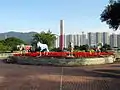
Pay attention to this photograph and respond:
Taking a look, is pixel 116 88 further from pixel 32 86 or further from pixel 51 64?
pixel 51 64

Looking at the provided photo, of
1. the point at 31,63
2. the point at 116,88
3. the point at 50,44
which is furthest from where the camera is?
the point at 50,44

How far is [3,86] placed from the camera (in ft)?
45.8

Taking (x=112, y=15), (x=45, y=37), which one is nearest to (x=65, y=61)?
(x=112, y=15)

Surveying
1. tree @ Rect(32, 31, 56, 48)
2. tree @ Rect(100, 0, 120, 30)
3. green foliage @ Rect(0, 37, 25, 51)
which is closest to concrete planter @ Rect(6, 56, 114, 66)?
tree @ Rect(100, 0, 120, 30)

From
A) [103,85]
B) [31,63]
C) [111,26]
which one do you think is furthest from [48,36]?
[103,85]

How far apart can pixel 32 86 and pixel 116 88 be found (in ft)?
10.8

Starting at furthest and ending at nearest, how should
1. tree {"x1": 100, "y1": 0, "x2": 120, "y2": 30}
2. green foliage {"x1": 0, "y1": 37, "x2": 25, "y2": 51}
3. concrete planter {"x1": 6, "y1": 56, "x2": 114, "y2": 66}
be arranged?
green foliage {"x1": 0, "y1": 37, "x2": 25, "y2": 51}, tree {"x1": 100, "y1": 0, "x2": 120, "y2": 30}, concrete planter {"x1": 6, "y1": 56, "x2": 114, "y2": 66}

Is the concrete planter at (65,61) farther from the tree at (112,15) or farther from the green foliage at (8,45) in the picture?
the green foliage at (8,45)

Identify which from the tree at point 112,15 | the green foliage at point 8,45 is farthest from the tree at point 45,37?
the tree at point 112,15

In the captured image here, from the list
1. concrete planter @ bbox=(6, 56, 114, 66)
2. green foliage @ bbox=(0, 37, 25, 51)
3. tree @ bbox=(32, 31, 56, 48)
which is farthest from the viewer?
tree @ bbox=(32, 31, 56, 48)

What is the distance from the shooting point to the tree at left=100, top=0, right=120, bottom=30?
3600 centimetres

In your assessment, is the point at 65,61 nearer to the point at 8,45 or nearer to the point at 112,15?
the point at 112,15

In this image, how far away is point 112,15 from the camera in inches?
1447

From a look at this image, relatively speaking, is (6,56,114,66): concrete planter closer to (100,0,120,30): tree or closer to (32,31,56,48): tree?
(100,0,120,30): tree
